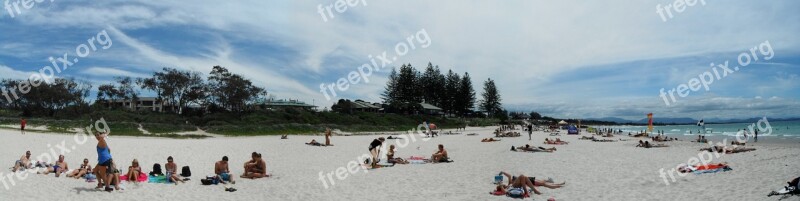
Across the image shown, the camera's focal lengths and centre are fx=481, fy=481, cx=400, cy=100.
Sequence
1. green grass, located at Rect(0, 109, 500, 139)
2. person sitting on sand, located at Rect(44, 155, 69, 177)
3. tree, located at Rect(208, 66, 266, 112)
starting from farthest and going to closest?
tree, located at Rect(208, 66, 266, 112)
green grass, located at Rect(0, 109, 500, 139)
person sitting on sand, located at Rect(44, 155, 69, 177)

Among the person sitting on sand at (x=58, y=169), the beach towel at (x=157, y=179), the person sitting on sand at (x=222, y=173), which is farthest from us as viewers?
the person sitting on sand at (x=58, y=169)

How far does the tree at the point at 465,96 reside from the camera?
84.0 meters

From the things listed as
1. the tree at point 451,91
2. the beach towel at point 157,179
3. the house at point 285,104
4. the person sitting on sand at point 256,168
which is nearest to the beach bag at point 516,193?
the person sitting on sand at point 256,168

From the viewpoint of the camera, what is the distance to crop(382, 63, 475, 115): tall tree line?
259 ft

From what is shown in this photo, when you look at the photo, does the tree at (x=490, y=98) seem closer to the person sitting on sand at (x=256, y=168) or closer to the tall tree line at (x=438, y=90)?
the tall tree line at (x=438, y=90)

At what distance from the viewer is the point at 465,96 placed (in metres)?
84.2

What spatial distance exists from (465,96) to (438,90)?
4.89 metres

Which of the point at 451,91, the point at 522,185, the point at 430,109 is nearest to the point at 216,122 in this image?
the point at 522,185

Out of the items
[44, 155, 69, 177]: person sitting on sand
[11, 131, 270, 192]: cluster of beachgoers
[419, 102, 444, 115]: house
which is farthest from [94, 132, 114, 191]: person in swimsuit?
[419, 102, 444, 115]: house

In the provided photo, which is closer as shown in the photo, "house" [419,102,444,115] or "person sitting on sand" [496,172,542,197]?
"person sitting on sand" [496,172,542,197]

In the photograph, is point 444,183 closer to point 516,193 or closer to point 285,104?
point 516,193

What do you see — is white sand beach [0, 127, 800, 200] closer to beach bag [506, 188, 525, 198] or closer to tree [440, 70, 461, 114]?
beach bag [506, 188, 525, 198]

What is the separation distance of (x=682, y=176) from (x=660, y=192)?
8.04 feet

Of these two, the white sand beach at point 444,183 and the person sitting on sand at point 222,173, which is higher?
the person sitting on sand at point 222,173
